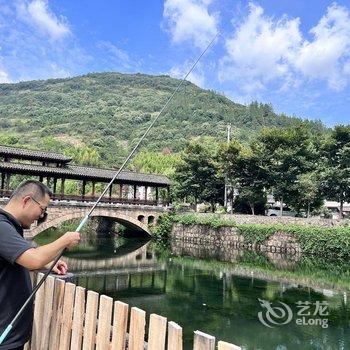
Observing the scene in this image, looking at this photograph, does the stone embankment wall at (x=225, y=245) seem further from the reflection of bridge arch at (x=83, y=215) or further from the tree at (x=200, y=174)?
the tree at (x=200, y=174)

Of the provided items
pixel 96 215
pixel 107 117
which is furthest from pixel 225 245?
pixel 107 117

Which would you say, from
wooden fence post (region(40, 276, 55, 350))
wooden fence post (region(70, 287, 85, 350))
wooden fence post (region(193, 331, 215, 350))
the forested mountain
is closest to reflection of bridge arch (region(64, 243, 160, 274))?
wooden fence post (region(40, 276, 55, 350))

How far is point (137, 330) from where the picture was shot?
2666mm

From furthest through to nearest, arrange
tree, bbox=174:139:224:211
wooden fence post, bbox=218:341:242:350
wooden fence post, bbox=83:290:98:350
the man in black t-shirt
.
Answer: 1. tree, bbox=174:139:224:211
2. wooden fence post, bbox=83:290:98:350
3. the man in black t-shirt
4. wooden fence post, bbox=218:341:242:350

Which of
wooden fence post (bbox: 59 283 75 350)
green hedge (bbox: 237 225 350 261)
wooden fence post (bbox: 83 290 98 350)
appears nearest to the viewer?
wooden fence post (bbox: 83 290 98 350)

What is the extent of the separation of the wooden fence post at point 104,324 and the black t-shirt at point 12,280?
515mm

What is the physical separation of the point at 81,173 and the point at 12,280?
28228mm

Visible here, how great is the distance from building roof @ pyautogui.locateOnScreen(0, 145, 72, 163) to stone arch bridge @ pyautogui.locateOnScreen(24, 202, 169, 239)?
3.86 meters

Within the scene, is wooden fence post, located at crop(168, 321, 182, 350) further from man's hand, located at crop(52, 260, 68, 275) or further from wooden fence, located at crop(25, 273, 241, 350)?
man's hand, located at crop(52, 260, 68, 275)

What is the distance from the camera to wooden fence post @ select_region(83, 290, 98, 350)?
117 inches

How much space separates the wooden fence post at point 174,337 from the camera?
2.40 metres

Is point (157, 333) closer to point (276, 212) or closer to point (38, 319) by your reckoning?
point (38, 319)

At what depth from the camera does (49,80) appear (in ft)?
495

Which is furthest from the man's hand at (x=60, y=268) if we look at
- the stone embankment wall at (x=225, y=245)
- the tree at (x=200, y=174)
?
the tree at (x=200, y=174)
